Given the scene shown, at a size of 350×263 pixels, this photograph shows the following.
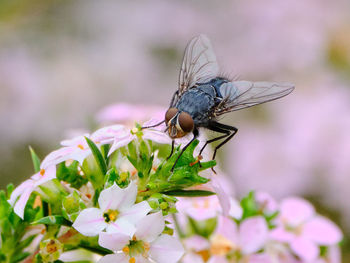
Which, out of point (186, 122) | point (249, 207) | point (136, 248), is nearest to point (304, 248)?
point (249, 207)

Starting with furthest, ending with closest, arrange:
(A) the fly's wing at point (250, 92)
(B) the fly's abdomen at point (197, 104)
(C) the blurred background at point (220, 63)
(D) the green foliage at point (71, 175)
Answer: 1. (C) the blurred background at point (220, 63)
2. (A) the fly's wing at point (250, 92)
3. (B) the fly's abdomen at point (197, 104)
4. (D) the green foliage at point (71, 175)

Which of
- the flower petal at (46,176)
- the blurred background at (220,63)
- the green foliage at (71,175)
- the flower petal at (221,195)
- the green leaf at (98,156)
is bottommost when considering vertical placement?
the blurred background at (220,63)

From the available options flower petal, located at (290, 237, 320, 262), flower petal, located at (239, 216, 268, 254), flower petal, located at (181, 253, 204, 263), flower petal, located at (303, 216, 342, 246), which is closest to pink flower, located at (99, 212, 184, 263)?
flower petal, located at (181, 253, 204, 263)

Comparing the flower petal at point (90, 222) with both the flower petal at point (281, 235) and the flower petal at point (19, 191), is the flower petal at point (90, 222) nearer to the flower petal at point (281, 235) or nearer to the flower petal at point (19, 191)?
the flower petal at point (19, 191)

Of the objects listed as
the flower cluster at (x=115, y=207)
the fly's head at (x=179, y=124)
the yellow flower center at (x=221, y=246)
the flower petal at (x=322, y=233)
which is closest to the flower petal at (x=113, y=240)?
the flower cluster at (x=115, y=207)

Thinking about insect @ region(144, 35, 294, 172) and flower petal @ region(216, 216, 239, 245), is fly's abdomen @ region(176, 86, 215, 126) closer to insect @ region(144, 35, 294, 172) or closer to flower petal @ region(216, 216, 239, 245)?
insect @ region(144, 35, 294, 172)
